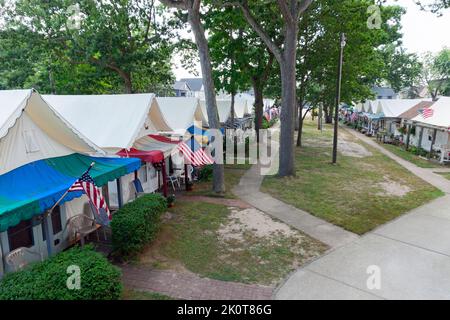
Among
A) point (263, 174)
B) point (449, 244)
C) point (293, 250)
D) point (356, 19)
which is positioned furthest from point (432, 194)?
point (356, 19)

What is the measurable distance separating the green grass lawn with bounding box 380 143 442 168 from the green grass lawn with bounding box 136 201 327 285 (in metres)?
15.6

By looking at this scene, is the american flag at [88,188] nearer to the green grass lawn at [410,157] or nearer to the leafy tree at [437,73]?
the green grass lawn at [410,157]

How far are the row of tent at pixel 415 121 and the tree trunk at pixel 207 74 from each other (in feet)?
52.7

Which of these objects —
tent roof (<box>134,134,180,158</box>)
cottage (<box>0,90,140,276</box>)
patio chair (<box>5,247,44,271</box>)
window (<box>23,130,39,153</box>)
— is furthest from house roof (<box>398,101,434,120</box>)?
patio chair (<box>5,247,44,271</box>)

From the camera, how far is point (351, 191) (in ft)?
46.1

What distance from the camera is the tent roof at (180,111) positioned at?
17438mm

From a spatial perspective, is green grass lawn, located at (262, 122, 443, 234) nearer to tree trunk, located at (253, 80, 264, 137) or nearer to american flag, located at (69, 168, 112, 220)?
tree trunk, located at (253, 80, 264, 137)

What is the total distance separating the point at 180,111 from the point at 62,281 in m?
13.8

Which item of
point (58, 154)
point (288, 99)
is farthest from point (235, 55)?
point (58, 154)

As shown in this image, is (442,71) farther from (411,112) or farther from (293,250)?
(293,250)

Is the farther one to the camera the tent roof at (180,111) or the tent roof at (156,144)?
the tent roof at (180,111)

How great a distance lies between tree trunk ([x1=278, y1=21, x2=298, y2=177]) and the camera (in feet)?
49.1

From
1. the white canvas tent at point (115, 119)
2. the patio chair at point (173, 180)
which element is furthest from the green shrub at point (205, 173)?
the white canvas tent at point (115, 119)

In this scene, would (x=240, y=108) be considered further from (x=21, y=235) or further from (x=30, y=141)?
(x=21, y=235)
